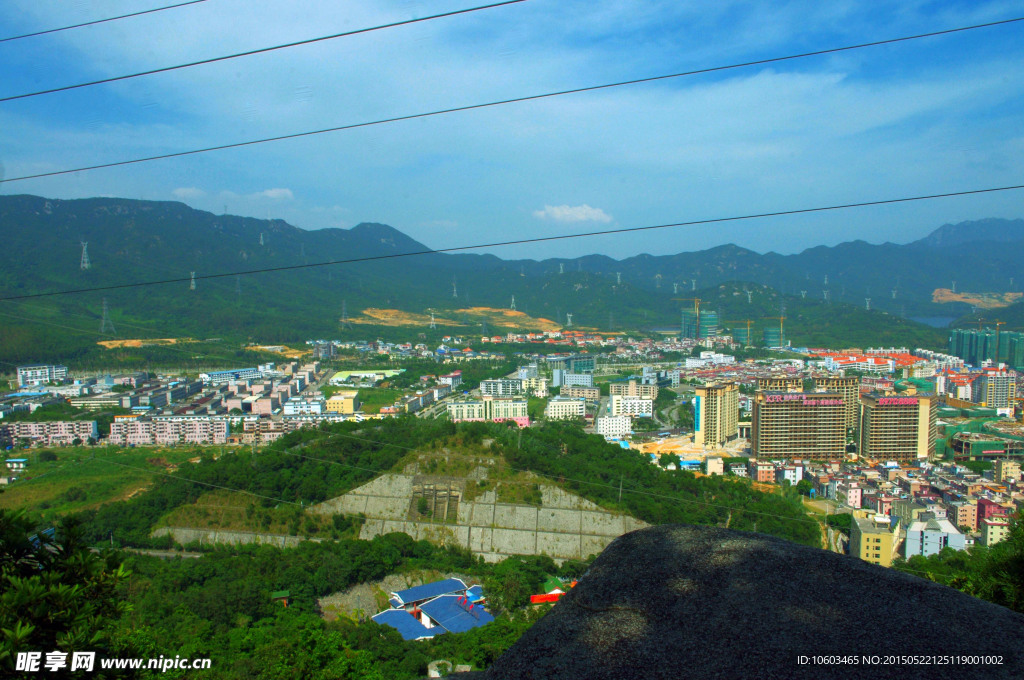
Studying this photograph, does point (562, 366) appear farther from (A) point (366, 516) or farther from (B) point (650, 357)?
(A) point (366, 516)

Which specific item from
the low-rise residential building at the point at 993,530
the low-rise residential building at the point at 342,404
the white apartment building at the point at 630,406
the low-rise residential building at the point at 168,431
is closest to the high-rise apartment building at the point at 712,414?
Result: the white apartment building at the point at 630,406

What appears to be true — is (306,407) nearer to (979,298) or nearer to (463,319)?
(463,319)

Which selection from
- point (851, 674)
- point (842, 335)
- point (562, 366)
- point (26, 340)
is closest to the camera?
point (851, 674)

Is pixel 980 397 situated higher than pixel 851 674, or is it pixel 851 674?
pixel 851 674

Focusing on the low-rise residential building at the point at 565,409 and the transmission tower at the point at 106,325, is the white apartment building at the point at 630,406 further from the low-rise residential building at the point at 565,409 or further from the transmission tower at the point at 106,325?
the transmission tower at the point at 106,325

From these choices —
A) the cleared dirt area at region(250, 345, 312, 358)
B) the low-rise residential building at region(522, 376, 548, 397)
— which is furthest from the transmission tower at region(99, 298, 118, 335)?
the low-rise residential building at region(522, 376, 548, 397)

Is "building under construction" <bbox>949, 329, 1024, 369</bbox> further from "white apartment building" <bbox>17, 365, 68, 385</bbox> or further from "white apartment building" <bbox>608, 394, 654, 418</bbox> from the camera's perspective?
"white apartment building" <bbox>17, 365, 68, 385</bbox>

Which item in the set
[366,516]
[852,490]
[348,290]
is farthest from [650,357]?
[366,516]
